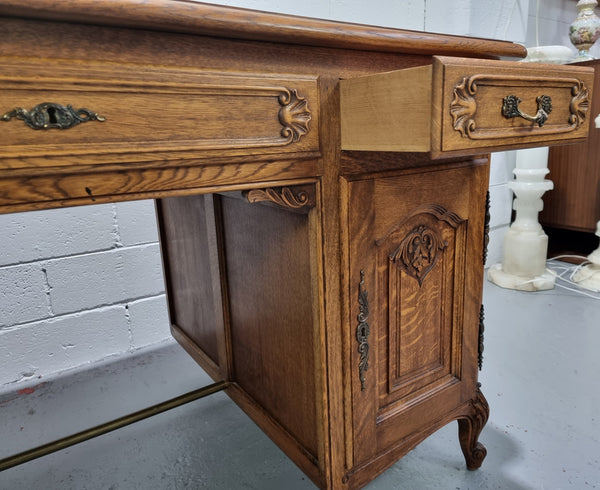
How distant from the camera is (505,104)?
68 centimetres

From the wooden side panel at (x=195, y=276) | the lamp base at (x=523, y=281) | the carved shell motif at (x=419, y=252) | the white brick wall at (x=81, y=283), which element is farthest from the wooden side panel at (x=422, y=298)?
the lamp base at (x=523, y=281)

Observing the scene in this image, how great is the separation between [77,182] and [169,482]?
2.79 ft

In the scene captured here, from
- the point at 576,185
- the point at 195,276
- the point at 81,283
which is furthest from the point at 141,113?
the point at 576,185

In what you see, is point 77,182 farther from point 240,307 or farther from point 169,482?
point 169,482

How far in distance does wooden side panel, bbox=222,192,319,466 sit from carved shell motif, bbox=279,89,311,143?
14 centimetres

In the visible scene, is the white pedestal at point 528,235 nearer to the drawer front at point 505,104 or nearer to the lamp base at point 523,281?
the lamp base at point 523,281

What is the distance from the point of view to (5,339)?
1607 mm

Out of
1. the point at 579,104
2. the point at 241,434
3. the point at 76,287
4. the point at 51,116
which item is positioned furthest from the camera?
the point at 76,287

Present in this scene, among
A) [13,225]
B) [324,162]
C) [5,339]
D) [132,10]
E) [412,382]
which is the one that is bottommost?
[5,339]

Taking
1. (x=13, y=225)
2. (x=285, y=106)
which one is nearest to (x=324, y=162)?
(x=285, y=106)

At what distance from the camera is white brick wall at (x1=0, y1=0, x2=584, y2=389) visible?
1605 millimetres

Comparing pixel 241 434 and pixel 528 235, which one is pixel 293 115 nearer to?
pixel 241 434

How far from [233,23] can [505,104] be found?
0.39 metres

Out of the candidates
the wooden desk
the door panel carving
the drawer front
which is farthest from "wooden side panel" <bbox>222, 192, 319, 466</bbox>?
the drawer front
